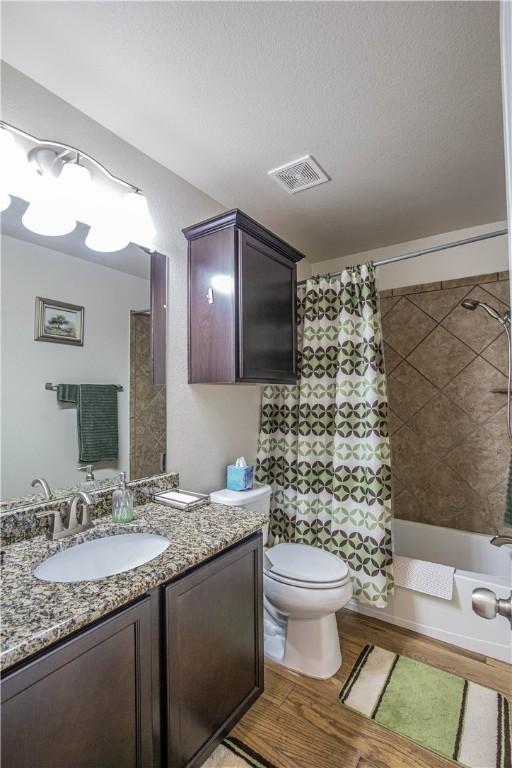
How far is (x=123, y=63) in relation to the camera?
1225mm

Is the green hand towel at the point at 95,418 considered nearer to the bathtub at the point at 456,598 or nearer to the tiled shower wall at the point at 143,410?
the tiled shower wall at the point at 143,410

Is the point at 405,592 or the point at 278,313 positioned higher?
the point at 278,313

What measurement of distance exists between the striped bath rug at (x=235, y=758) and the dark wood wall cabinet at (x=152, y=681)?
0.10 m

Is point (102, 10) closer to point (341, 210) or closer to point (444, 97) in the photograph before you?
point (444, 97)

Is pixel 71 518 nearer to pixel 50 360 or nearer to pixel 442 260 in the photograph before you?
pixel 50 360

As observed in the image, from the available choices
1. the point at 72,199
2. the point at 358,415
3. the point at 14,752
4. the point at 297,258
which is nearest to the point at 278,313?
the point at 297,258

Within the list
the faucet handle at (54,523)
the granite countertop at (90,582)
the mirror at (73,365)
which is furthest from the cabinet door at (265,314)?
the faucet handle at (54,523)

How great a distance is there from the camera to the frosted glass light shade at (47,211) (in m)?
1.25

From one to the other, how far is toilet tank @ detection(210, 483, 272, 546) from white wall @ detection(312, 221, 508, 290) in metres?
1.80

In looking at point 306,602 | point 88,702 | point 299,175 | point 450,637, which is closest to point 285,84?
point 299,175

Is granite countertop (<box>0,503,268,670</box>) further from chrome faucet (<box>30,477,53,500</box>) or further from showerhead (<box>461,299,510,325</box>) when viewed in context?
showerhead (<box>461,299,510,325</box>)

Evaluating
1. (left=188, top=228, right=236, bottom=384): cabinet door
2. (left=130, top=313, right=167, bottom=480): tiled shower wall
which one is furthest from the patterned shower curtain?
(left=130, top=313, right=167, bottom=480): tiled shower wall

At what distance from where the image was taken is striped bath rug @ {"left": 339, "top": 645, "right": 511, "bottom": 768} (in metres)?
1.32

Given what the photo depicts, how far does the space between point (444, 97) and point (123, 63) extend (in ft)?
3.81
